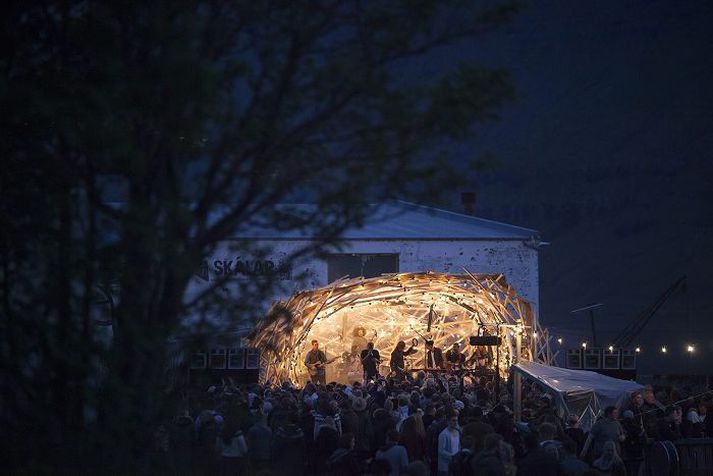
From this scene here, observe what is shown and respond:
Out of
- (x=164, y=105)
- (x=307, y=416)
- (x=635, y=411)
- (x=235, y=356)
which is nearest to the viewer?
(x=164, y=105)

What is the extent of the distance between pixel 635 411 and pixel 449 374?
11.0 metres

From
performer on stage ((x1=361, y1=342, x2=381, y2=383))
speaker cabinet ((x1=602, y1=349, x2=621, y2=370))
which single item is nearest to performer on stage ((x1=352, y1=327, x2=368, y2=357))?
performer on stage ((x1=361, y1=342, x2=381, y2=383))

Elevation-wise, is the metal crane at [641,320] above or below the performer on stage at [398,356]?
above

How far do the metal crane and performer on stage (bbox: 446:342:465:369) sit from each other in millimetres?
12212

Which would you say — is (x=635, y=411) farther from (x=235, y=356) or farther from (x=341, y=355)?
(x=341, y=355)

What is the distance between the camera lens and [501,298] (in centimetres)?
2458

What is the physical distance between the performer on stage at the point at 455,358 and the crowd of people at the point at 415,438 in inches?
401

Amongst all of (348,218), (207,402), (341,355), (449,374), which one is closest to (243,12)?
(348,218)

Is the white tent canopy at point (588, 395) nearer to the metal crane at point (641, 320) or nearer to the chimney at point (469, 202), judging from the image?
the chimney at point (469, 202)

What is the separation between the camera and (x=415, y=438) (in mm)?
10766

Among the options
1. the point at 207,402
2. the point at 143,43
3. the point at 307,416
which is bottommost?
the point at 307,416

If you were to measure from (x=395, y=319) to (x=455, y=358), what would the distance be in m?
3.31

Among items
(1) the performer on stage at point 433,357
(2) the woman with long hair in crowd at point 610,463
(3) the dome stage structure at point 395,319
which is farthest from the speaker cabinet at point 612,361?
(2) the woman with long hair in crowd at point 610,463

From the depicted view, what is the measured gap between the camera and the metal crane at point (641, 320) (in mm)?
35500
